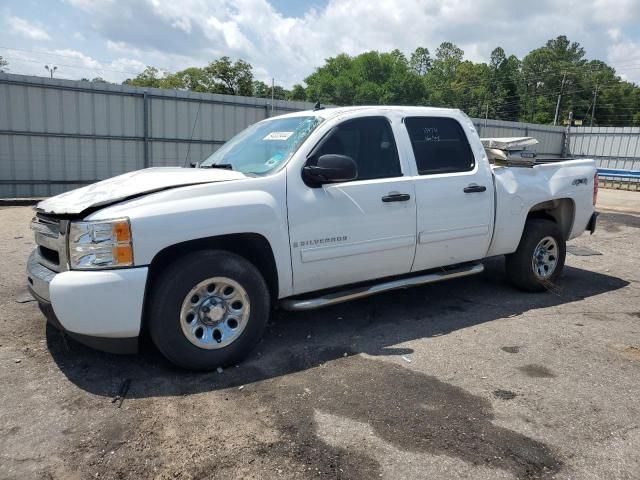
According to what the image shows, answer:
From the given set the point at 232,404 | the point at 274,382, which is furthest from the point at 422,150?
the point at 232,404

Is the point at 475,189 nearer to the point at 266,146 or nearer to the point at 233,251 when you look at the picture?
the point at 266,146

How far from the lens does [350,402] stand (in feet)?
10.9

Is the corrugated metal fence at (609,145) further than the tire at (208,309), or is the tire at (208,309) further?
the corrugated metal fence at (609,145)

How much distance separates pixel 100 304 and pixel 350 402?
5.59 ft

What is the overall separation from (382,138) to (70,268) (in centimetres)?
273

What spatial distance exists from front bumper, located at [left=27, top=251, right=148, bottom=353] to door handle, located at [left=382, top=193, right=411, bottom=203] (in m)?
2.05

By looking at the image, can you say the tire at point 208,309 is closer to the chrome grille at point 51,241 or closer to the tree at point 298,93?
the chrome grille at point 51,241

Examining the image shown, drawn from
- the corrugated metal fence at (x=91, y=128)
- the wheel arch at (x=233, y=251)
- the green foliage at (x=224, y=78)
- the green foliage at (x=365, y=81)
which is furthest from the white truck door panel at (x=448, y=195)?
the green foliage at (x=365, y=81)

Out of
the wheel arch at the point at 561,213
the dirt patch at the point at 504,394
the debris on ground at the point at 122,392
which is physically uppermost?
the wheel arch at the point at 561,213

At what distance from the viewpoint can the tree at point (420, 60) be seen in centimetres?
10925

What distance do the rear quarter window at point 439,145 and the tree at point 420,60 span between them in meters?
111

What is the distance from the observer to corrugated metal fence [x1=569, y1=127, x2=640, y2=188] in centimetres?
2648

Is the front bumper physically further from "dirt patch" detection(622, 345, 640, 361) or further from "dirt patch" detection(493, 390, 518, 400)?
"dirt patch" detection(622, 345, 640, 361)

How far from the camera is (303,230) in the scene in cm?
398
